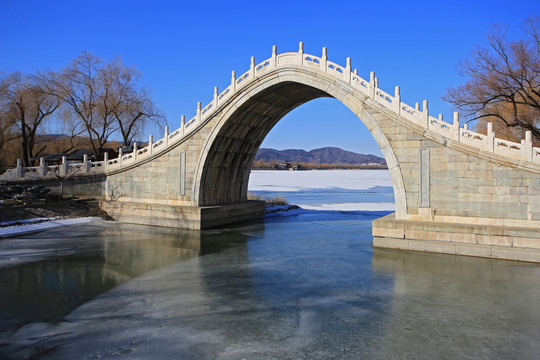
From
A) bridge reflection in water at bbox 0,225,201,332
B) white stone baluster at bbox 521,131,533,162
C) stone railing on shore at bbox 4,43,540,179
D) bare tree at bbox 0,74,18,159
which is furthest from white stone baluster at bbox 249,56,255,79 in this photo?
bare tree at bbox 0,74,18,159

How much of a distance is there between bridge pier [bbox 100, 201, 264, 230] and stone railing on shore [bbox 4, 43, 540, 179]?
2602 millimetres

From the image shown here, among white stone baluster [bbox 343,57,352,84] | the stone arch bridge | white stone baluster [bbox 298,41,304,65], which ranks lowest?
the stone arch bridge

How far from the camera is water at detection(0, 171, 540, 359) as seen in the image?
22.9ft

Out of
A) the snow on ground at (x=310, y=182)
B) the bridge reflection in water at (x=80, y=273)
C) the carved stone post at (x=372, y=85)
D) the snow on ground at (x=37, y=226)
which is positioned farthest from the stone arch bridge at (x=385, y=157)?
the snow on ground at (x=310, y=182)

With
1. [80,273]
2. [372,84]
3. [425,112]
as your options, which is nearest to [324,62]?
[372,84]

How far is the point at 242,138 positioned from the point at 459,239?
13542 millimetres

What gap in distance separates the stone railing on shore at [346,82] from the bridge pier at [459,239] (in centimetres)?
243

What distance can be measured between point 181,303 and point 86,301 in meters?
2.15

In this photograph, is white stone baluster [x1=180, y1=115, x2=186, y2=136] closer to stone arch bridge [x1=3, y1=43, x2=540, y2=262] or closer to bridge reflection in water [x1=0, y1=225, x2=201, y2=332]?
stone arch bridge [x1=3, y1=43, x2=540, y2=262]

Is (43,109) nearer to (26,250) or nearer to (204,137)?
(204,137)

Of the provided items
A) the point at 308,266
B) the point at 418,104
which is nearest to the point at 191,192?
the point at 308,266

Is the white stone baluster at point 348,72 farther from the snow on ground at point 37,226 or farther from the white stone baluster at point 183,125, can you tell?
the snow on ground at point 37,226

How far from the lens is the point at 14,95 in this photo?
32188 millimetres

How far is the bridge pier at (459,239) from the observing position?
12953mm
